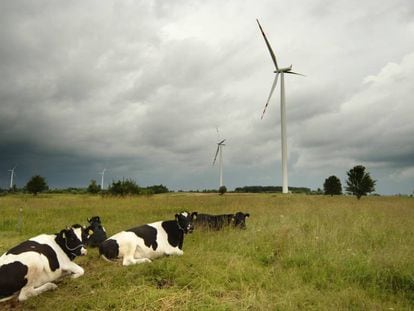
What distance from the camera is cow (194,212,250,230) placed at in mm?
12117

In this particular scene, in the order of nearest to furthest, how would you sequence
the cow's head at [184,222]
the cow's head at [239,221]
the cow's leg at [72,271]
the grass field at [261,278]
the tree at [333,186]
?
1. the grass field at [261,278]
2. the cow's leg at [72,271]
3. the cow's head at [184,222]
4. the cow's head at [239,221]
5. the tree at [333,186]

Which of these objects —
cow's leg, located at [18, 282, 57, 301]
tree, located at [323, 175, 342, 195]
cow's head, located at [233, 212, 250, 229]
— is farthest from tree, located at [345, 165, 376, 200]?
cow's leg, located at [18, 282, 57, 301]

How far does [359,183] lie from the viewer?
38.1 m

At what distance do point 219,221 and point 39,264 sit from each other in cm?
735

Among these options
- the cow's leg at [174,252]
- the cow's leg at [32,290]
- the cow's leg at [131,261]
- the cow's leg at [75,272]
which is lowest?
the cow's leg at [32,290]

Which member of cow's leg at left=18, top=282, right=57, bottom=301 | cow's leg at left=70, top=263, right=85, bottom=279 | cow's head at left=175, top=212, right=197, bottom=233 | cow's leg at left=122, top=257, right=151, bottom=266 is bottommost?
cow's leg at left=18, top=282, right=57, bottom=301

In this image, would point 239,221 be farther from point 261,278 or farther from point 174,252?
point 261,278

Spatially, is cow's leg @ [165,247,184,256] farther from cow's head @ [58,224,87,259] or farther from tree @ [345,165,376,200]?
tree @ [345,165,376,200]

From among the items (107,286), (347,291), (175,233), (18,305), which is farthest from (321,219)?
(18,305)

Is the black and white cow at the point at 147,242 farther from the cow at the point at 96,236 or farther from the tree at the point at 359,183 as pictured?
the tree at the point at 359,183

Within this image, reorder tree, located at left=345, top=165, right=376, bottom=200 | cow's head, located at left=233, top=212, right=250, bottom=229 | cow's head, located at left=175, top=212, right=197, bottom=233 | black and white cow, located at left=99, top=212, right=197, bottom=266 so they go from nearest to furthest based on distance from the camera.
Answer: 1. black and white cow, located at left=99, top=212, right=197, bottom=266
2. cow's head, located at left=175, top=212, right=197, bottom=233
3. cow's head, located at left=233, top=212, right=250, bottom=229
4. tree, located at left=345, top=165, right=376, bottom=200

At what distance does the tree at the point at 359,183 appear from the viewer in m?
37.7

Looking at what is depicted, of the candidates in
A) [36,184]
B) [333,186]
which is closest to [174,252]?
[333,186]

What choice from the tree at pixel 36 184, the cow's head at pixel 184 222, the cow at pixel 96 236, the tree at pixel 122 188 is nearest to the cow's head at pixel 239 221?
the cow's head at pixel 184 222
